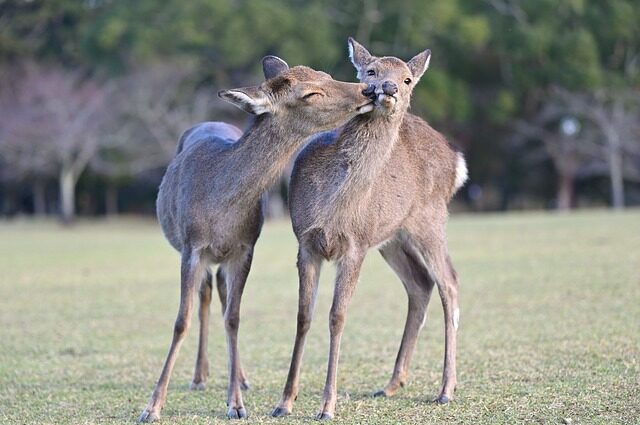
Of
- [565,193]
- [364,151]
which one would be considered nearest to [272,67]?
[364,151]

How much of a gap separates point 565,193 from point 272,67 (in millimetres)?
34727

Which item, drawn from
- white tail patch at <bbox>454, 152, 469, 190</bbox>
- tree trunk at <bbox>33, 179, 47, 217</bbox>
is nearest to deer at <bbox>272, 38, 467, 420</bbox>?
white tail patch at <bbox>454, 152, 469, 190</bbox>

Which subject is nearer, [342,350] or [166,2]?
[342,350]

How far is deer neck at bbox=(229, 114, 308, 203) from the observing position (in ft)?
19.9

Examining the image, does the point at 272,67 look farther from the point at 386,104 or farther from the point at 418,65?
the point at 418,65

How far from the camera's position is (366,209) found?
6168 millimetres

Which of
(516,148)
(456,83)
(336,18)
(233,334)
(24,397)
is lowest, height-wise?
(24,397)

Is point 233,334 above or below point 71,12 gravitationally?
below

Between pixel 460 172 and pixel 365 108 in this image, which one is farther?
pixel 460 172

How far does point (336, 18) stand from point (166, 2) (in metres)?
6.93

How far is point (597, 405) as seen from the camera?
18.5ft

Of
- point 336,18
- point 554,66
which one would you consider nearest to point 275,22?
point 336,18

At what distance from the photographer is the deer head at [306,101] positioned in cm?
594

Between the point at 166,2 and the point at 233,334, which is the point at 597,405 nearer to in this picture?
the point at 233,334
